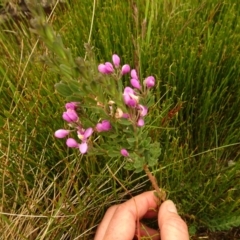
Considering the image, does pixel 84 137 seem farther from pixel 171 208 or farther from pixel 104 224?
pixel 104 224

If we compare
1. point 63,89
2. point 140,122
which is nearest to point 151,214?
point 140,122

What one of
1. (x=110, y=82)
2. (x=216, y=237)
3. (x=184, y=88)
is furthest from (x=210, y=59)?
(x=110, y=82)

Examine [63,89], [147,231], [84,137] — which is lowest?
[147,231]

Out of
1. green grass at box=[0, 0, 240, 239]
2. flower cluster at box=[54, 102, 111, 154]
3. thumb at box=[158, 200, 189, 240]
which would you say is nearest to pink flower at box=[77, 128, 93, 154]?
flower cluster at box=[54, 102, 111, 154]

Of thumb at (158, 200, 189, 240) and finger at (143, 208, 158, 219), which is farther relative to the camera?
finger at (143, 208, 158, 219)

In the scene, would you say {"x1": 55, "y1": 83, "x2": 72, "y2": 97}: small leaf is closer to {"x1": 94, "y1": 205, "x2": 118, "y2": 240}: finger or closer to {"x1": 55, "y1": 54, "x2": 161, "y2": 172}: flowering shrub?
{"x1": 55, "y1": 54, "x2": 161, "y2": 172}: flowering shrub

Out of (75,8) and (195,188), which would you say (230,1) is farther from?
(195,188)
